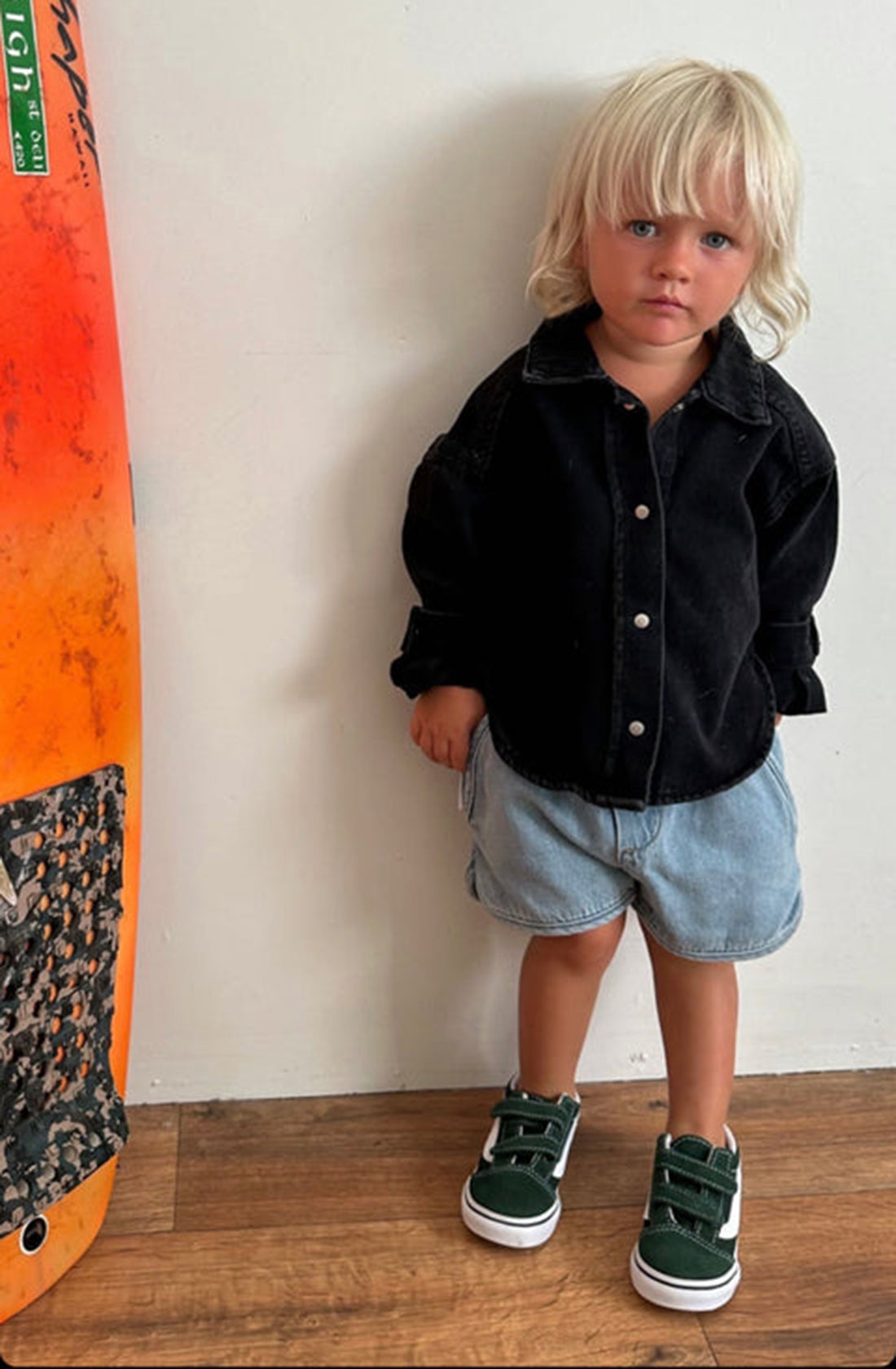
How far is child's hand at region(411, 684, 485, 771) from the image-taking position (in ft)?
4.06

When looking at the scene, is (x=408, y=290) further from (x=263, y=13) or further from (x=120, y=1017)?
(x=120, y=1017)

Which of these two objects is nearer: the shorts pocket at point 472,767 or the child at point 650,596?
the child at point 650,596

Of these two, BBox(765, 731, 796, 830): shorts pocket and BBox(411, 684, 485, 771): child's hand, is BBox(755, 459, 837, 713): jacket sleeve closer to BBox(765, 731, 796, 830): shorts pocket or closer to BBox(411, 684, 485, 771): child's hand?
BBox(765, 731, 796, 830): shorts pocket

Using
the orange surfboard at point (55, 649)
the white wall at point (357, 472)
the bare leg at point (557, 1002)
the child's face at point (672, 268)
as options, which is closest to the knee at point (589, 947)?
the bare leg at point (557, 1002)

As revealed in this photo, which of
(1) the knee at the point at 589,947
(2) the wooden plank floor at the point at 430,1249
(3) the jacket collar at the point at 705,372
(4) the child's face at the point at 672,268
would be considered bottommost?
(2) the wooden plank floor at the point at 430,1249

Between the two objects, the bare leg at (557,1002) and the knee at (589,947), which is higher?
the knee at (589,947)

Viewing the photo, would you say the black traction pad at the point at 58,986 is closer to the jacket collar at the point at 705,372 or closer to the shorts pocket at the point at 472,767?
the shorts pocket at the point at 472,767

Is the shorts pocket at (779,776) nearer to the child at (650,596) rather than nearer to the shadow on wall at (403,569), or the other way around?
the child at (650,596)

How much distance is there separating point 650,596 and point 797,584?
0.16 meters

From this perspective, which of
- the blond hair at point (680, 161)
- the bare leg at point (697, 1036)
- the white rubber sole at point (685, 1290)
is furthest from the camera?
the bare leg at point (697, 1036)

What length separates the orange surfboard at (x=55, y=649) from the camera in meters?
1.08

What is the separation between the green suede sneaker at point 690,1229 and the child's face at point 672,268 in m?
0.70

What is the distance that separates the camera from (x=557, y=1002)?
1303 millimetres

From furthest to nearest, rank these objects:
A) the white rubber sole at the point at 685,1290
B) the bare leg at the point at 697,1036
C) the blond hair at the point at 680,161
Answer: the bare leg at the point at 697,1036 → the white rubber sole at the point at 685,1290 → the blond hair at the point at 680,161
